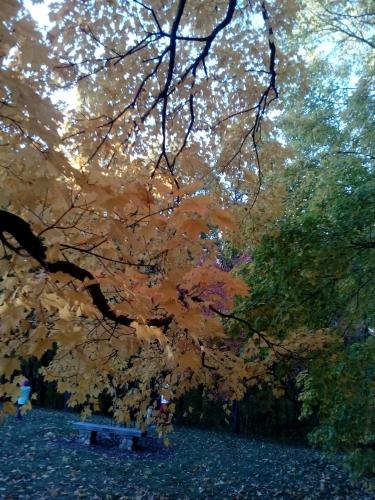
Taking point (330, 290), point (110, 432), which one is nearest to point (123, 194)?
point (330, 290)

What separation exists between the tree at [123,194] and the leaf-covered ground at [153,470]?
366cm

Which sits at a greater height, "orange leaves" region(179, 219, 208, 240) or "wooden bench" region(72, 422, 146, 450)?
"orange leaves" region(179, 219, 208, 240)

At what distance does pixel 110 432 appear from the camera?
1034cm

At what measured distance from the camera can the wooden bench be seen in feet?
33.4

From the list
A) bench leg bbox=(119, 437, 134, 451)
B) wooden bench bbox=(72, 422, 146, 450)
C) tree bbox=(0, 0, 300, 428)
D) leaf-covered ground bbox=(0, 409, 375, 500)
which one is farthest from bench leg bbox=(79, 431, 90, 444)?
tree bbox=(0, 0, 300, 428)

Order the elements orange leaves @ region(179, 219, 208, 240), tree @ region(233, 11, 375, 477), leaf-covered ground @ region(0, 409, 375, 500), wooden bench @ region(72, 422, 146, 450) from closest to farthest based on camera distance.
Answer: orange leaves @ region(179, 219, 208, 240)
tree @ region(233, 11, 375, 477)
leaf-covered ground @ region(0, 409, 375, 500)
wooden bench @ region(72, 422, 146, 450)

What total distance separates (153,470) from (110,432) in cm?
216

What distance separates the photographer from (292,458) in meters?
11.3

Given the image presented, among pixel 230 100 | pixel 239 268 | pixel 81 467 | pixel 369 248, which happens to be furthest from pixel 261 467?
pixel 230 100

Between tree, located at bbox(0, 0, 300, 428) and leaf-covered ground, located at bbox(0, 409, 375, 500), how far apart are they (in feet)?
12.0

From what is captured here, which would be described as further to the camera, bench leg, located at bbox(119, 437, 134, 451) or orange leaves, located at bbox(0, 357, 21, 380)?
bench leg, located at bbox(119, 437, 134, 451)

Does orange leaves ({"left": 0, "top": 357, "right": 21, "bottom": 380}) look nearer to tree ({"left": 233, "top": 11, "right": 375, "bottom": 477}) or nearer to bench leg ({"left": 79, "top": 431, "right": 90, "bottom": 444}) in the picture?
tree ({"left": 233, "top": 11, "right": 375, "bottom": 477})

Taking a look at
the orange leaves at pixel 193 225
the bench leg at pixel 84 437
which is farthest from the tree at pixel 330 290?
the bench leg at pixel 84 437

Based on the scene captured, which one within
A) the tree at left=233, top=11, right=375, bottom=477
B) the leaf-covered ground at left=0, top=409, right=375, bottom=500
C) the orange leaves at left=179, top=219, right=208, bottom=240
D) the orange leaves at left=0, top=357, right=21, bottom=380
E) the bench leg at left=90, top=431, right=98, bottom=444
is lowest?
the leaf-covered ground at left=0, top=409, right=375, bottom=500
